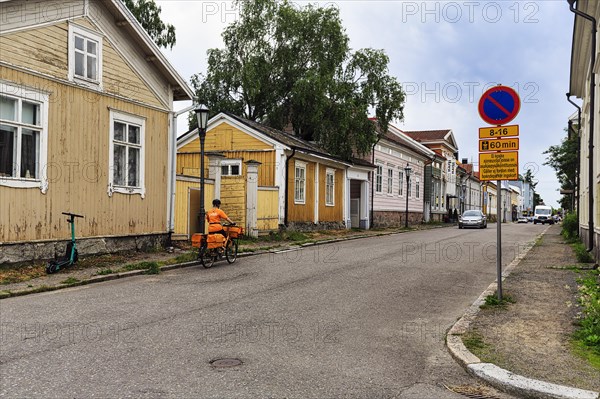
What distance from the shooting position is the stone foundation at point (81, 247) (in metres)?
11.1

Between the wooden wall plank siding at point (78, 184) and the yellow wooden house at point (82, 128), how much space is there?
24mm

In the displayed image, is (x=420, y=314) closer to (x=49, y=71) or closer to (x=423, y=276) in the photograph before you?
(x=423, y=276)

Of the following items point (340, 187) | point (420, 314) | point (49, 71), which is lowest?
point (420, 314)

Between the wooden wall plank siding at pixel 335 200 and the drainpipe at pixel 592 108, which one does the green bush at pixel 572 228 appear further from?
the wooden wall plank siding at pixel 335 200

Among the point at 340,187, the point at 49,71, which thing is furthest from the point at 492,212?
the point at 49,71

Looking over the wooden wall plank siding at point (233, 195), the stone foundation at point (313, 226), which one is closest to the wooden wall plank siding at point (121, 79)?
the wooden wall plank siding at point (233, 195)

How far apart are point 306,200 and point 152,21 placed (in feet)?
54.0

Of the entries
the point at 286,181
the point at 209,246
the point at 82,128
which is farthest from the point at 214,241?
the point at 286,181

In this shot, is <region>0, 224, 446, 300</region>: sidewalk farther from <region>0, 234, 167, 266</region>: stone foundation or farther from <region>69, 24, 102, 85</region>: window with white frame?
<region>69, 24, 102, 85</region>: window with white frame

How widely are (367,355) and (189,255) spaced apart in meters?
9.30

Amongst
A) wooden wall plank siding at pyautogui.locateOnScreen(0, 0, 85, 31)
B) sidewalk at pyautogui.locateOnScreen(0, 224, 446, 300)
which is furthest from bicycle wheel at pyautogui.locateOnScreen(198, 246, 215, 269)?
wooden wall plank siding at pyautogui.locateOnScreen(0, 0, 85, 31)

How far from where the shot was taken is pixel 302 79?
3058 cm

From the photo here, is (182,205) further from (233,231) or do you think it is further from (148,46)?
(148,46)

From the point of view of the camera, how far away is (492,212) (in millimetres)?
97312
